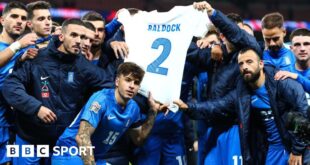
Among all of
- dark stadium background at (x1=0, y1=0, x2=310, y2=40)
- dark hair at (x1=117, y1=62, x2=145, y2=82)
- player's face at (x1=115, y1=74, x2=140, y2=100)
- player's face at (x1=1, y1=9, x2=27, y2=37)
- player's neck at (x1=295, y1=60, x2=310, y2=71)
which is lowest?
player's face at (x1=115, y1=74, x2=140, y2=100)

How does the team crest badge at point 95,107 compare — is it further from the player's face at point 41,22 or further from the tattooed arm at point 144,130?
the player's face at point 41,22

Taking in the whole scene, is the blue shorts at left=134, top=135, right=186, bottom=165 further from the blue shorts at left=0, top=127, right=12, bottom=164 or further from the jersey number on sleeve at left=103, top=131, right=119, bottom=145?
the blue shorts at left=0, top=127, right=12, bottom=164

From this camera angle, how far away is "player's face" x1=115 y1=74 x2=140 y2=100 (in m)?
5.70

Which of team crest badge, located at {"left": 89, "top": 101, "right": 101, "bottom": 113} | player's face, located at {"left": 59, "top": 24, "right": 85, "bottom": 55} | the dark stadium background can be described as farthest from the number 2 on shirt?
the dark stadium background

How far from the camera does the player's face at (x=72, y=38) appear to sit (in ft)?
19.8

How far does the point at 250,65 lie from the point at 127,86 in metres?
1.15

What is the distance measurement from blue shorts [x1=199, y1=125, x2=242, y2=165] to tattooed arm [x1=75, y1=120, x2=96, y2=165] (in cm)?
159

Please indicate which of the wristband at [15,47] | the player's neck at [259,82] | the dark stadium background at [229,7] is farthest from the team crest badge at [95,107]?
the dark stadium background at [229,7]

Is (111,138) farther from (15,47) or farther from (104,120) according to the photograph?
(15,47)

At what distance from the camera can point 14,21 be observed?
6.75 meters

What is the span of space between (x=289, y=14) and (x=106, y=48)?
43.0 feet

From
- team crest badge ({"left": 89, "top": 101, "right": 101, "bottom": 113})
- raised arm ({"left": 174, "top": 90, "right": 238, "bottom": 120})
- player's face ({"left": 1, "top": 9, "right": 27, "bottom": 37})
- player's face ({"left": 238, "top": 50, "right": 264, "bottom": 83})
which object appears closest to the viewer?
team crest badge ({"left": 89, "top": 101, "right": 101, "bottom": 113})

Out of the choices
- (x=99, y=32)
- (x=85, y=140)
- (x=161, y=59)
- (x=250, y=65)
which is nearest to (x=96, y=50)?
(x=99, y=32)

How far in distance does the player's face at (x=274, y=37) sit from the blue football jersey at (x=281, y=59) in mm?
65
